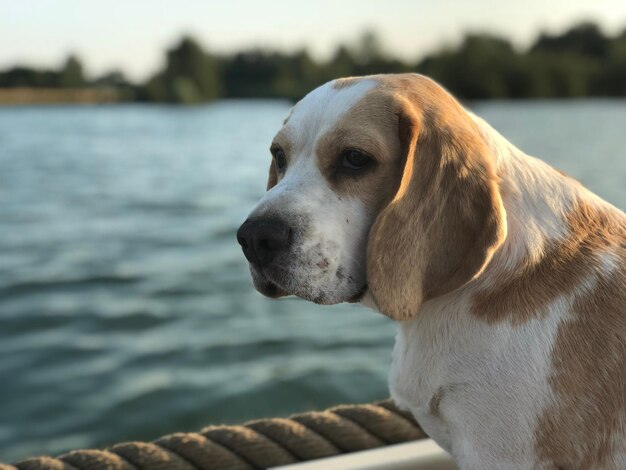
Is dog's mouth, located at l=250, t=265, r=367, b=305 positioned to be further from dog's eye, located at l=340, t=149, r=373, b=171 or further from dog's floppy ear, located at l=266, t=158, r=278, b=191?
dog's floppy ear, located at l=266, t=158, r=278, b=191

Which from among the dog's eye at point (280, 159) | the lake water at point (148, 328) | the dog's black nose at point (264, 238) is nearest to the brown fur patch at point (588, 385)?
the dog's black nose at point (264, 238)

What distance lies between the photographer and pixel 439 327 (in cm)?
177

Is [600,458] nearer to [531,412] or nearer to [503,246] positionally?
[531,412]

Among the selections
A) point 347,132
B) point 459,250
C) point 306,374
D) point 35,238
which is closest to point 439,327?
point 459,250

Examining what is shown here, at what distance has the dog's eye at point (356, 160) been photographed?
1854 mm

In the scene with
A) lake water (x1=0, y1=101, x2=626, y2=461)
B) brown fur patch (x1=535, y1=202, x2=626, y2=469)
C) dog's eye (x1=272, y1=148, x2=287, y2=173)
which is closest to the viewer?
brown fur patch (x1=535, y1=202, x2=626, y2=469)

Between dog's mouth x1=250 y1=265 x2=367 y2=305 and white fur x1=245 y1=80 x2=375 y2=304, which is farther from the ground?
white fur x1=245 y1=80 x2=375 y2=304

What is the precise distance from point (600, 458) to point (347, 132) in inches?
34.4

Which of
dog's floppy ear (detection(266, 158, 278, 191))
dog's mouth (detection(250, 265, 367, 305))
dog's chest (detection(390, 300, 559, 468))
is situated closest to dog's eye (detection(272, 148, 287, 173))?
dog's floppy ear (detection(266, 158, 278, 191))

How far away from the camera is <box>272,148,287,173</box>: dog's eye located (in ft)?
6.75

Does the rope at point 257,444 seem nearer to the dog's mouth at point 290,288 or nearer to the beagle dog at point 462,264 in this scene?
the beagle dog at point 462,264

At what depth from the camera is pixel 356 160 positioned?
6.09 ft

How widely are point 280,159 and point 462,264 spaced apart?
61cm

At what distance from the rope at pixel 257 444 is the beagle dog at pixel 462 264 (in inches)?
25.5
